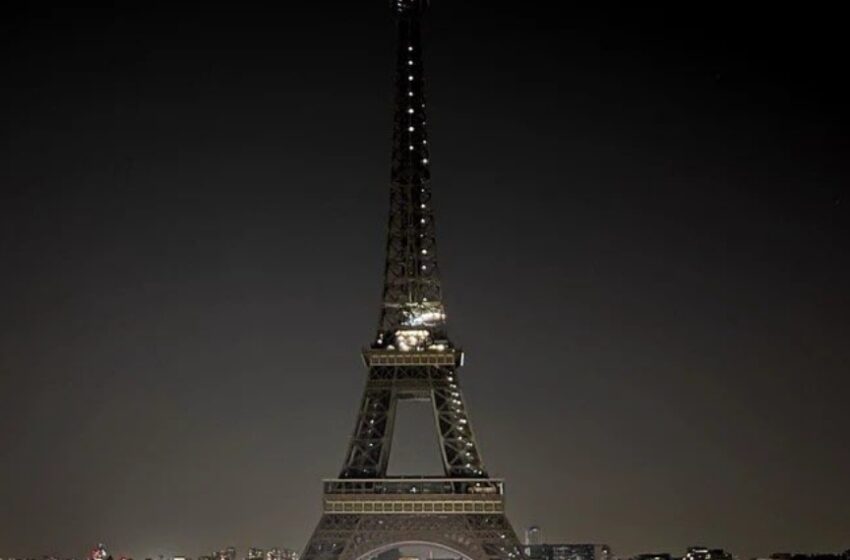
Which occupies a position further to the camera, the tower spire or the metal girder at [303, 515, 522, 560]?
the tower spire

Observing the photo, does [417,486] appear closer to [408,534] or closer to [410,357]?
[408,534]

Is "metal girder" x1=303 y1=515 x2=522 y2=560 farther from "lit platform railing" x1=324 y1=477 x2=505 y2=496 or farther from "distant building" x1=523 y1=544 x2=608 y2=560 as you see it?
"distant building" x1=523 y1=544 x2=608 y2=560

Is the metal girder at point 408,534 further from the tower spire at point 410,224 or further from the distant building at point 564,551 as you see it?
the distant building at point 564,551

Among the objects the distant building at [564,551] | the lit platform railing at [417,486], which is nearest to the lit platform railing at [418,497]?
the lit platform railing at [417,486]

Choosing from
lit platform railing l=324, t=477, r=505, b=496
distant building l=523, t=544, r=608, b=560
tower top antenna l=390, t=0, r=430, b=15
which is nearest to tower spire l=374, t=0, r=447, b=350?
tower top antenna l=390, t=0, r=430, b=15

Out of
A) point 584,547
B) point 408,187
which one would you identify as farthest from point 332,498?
point 584,547

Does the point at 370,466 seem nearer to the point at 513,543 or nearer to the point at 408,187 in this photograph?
the point at 513,543
